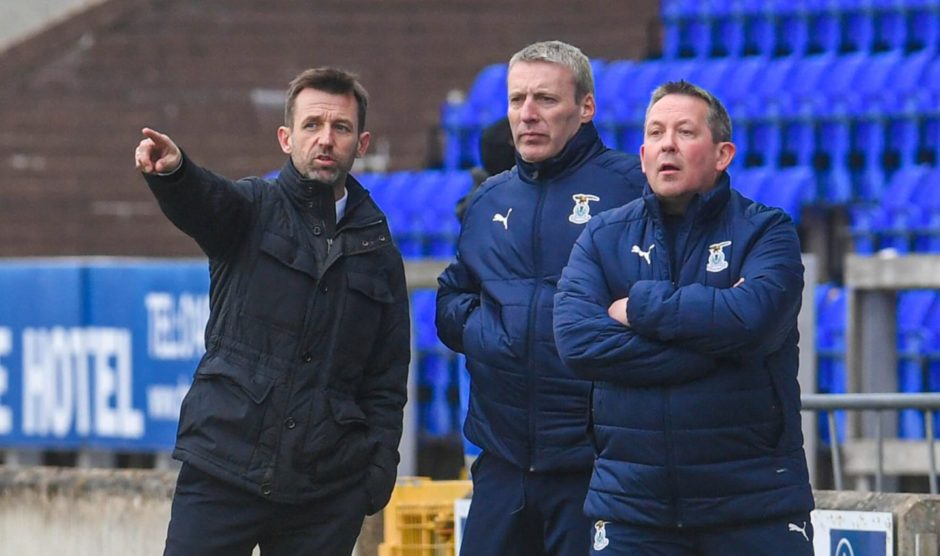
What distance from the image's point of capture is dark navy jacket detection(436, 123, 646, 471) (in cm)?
460

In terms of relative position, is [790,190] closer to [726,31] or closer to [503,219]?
[726,31]

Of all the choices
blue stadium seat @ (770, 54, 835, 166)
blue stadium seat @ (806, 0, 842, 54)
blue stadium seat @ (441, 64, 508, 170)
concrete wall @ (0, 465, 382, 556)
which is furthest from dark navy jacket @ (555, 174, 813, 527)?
blue stadium seat @ (441, 64, 508, 170)

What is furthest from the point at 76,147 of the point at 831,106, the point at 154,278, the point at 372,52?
the point at 831,106

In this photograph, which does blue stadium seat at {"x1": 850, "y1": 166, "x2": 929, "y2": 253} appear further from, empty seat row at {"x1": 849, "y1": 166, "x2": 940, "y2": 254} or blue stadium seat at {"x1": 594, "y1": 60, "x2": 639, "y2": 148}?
blue stadium seat at {"x1": 594, "y1": 60, "x2": 639, "y2": 148}

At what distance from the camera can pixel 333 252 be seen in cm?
462

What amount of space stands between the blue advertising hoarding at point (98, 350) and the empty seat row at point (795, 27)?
4.63 metres

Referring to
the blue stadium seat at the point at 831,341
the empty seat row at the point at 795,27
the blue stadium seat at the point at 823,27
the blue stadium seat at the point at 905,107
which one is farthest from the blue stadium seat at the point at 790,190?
the blue stadium seat at the point at 823,27

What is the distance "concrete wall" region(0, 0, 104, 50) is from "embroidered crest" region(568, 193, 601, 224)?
1359cm

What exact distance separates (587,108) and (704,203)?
2.40ft

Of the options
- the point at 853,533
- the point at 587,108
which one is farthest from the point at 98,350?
the point at 587,108

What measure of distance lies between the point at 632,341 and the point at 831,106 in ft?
27.7

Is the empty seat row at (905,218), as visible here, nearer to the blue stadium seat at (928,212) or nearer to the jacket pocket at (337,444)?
the blue stadium seat at (928,212)

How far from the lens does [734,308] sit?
13.1 ft

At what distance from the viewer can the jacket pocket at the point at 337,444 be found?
14.9 ft
